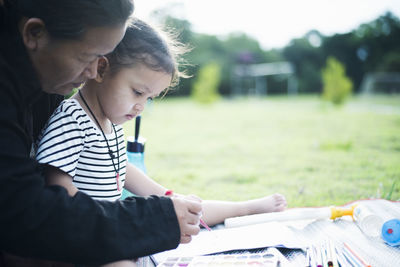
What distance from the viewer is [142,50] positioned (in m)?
1.13

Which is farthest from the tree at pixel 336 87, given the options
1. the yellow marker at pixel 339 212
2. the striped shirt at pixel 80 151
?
the striped shirt at pixel 80 151

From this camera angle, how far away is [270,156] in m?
3.63

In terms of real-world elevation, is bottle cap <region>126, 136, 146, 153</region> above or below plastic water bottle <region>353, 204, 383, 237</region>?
above

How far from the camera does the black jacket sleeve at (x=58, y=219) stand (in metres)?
0.72

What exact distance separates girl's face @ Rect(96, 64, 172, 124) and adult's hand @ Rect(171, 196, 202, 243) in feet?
1.29

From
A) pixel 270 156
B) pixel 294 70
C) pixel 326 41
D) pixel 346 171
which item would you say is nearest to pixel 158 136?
pixel 270 156

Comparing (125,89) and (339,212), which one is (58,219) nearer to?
(125,89)

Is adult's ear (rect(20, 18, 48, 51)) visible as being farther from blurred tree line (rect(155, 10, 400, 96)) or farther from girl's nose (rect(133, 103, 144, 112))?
blurred tree line (rect(155, 10, 400, 96))

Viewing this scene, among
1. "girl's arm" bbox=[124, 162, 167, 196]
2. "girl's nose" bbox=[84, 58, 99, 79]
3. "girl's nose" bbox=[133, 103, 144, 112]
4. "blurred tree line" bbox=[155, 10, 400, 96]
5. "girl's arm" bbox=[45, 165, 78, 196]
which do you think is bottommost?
"girl's arm" bbox=[124, 162, 167, 196]

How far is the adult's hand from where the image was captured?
35.5 inches

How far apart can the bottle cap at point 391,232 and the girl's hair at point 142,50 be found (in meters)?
1.00

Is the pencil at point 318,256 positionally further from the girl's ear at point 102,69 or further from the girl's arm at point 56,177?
the girl's ear at point 102,69

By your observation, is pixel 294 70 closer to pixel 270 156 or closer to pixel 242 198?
pixel 270 156

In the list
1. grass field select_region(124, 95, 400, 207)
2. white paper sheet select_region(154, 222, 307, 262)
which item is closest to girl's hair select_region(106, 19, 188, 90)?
white paper sheet select_region(154, 222, 307, 262)
